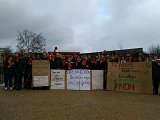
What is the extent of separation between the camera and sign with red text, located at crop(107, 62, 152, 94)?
18469 millimetres

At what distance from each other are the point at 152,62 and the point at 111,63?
2.73 m

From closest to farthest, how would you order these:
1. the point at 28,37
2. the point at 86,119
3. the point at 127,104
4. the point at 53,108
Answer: the point at 86,119 → the point at 53,108 → the point at 127,104 → the point at 28,37

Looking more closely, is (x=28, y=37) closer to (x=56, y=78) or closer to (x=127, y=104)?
(x=56, y=78)

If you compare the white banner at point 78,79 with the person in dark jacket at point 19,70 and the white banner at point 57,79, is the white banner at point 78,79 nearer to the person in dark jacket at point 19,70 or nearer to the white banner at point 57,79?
the white banner at point 57,79

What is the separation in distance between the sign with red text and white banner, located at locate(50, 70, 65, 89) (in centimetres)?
260

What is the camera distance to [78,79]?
2027cm

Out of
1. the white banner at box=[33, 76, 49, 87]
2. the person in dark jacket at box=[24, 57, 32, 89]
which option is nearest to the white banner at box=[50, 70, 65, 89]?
the white banner at box=[33, 76, 49, 87]

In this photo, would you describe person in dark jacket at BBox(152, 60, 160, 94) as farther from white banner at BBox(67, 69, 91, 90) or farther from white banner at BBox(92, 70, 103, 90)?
white banner at BBox(67, 69, 91, 90)

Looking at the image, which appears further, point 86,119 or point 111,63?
point 111,63

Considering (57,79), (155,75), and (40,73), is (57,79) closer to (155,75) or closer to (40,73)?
(40,73)

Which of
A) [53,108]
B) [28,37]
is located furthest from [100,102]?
[28,37]

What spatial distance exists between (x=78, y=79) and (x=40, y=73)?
2.16 meters

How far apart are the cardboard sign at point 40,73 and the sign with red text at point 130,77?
Result: 11.4ft

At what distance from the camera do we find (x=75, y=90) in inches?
784
